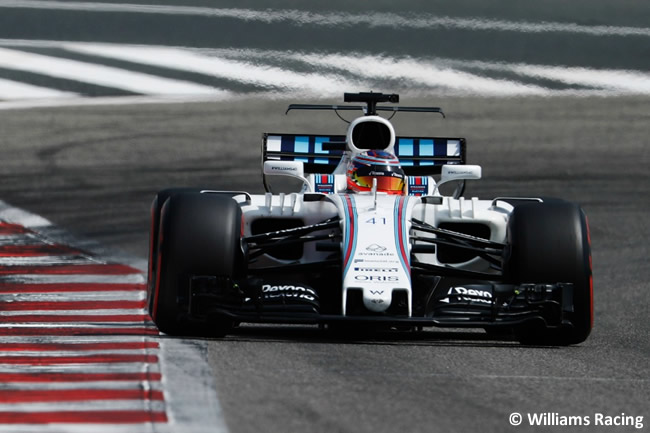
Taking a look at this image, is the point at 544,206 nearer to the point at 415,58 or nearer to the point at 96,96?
the point at 415,58

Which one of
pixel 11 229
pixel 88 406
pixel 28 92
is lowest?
pixel 11 229

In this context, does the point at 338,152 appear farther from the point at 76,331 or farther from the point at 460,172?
the point at 76,331

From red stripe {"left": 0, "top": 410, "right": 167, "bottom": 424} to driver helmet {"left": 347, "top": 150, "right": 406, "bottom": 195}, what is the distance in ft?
15.7

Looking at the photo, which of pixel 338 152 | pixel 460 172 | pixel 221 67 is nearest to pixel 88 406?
pixel 460 172

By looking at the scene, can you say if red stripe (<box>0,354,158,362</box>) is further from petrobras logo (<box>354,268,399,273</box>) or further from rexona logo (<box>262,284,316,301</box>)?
petrobras logo (<box>354,268,399,273</box>)

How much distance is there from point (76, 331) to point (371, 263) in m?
1.92

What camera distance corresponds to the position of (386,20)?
68.0 ft

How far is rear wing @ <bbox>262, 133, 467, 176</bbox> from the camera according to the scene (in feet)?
42.0

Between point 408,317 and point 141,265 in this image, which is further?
point 141,265

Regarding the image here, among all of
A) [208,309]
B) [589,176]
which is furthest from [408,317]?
[589,176]

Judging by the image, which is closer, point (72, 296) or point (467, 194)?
point (72, 296)

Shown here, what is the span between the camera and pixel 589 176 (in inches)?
736

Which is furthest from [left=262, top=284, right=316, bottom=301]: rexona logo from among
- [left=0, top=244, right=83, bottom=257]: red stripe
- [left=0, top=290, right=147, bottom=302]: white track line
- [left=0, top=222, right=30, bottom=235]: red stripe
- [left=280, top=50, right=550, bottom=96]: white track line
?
[left=280, top=50, right=550, bottom=96]: white track line

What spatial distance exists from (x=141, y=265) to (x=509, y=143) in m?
7.75
